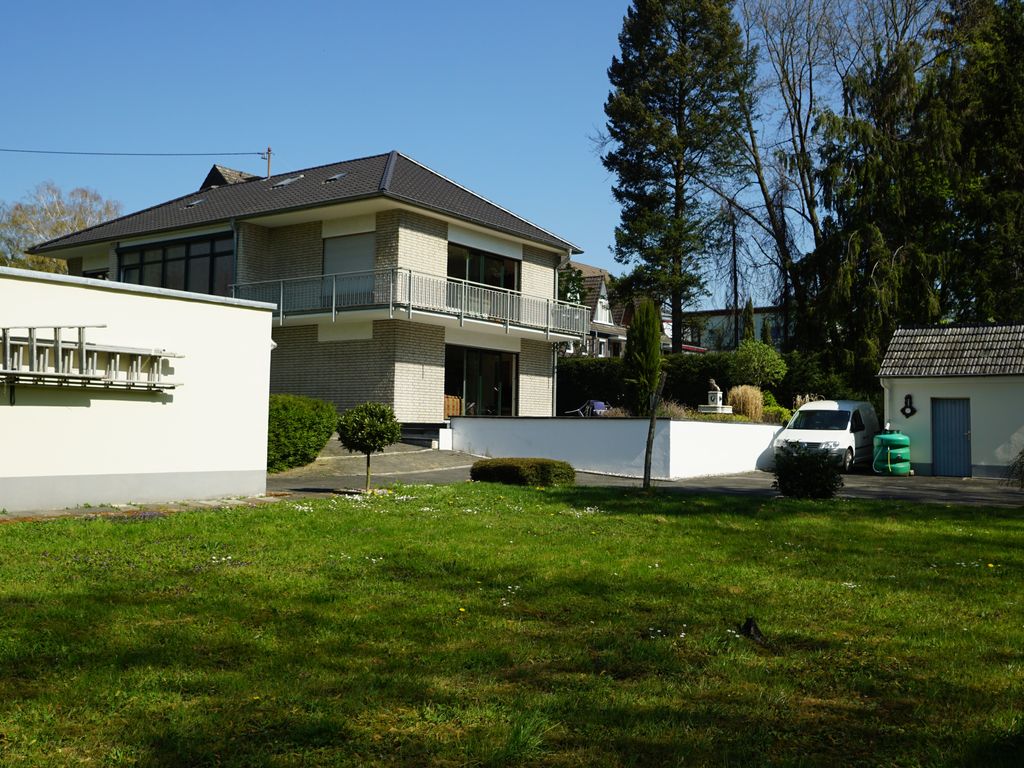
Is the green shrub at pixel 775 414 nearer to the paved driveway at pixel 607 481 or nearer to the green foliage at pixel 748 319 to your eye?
the paved driveway at pixel 607 481

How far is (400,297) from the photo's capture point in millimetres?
26812

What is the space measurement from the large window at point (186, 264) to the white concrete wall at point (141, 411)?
53.8ft

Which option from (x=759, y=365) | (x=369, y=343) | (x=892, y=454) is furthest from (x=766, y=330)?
(x=369, y=343)

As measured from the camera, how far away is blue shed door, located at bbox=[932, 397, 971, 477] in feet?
80.4

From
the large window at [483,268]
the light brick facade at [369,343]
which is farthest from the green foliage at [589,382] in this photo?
the light brick facade at [369,343]

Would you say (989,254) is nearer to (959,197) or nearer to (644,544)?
(959,197)

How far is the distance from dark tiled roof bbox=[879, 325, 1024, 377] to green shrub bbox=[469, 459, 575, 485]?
39.3 ft

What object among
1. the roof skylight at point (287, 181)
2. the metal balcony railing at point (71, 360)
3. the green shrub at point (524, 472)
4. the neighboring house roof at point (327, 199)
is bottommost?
the green shrub at point (524, 472)

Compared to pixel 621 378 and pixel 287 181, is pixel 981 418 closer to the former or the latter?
pixel 621 378

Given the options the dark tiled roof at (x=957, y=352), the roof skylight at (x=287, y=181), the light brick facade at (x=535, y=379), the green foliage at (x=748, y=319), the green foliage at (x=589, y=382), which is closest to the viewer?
the dark tiled roof at (x=957, y=352)

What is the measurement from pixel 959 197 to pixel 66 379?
1178 inches

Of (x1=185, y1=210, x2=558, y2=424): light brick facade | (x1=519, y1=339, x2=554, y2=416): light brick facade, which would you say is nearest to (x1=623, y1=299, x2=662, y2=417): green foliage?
(x1=519, y1=339, x2=554, y2=416): light brick facade

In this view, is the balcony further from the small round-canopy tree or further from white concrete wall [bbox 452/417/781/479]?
the small round-canopy tree

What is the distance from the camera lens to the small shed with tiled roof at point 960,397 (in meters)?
23.9
